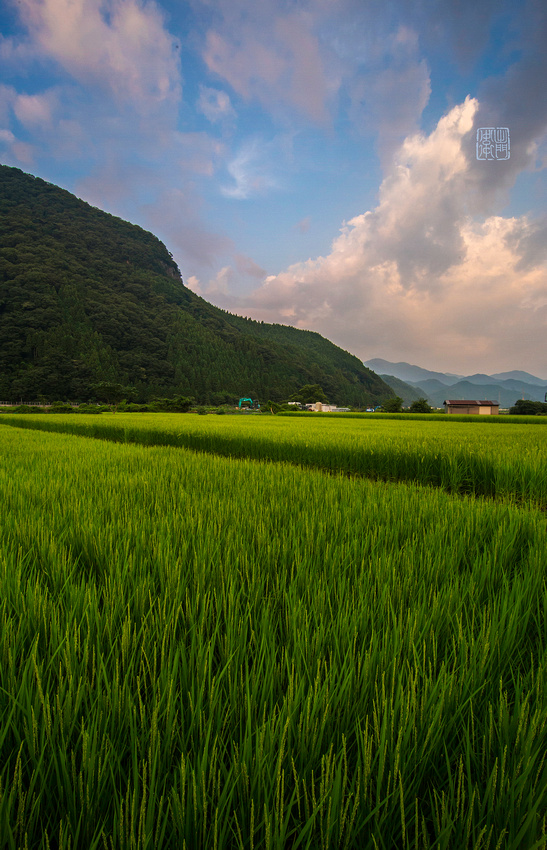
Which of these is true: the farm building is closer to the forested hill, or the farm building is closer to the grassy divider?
the forested hill

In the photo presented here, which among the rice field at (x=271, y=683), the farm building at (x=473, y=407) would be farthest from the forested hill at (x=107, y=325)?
the rice field at (x=271, y=683)

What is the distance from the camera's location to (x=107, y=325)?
2840 inches

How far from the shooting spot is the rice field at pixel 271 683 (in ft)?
1.54

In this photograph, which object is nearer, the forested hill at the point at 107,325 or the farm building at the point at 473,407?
the farm building at the point at 473,407

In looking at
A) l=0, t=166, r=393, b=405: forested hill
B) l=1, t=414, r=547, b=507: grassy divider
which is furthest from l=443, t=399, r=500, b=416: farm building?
l=1, t=414, r=547, b=507: grassy divider

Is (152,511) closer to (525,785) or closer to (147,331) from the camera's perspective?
(525,785)

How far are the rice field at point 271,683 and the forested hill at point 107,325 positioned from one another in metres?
52.3

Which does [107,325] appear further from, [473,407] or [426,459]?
[426,459]

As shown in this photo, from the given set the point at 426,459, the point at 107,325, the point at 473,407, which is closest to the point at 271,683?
the point at 426,459

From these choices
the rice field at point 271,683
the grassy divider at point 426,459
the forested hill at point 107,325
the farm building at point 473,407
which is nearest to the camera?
the rice field at point 271,683

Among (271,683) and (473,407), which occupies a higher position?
(473,407)

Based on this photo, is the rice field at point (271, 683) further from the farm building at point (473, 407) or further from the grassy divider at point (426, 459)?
the farm building at point (473, 407)

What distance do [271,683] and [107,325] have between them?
3230 inches

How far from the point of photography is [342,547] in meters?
1.42
